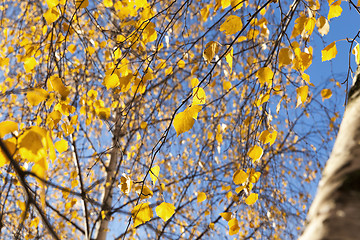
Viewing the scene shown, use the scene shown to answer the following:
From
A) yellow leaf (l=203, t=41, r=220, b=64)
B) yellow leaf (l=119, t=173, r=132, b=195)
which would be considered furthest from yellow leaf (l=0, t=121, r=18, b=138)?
yellow leaf (l=203, t=41, r=220, b=64)

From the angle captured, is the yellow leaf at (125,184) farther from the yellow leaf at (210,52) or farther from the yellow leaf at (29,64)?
the yellow leaf at (29,64)

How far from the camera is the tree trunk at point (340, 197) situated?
335 mm

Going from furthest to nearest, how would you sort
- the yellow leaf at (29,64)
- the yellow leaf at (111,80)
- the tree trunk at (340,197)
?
the yellow leaf at (29,64)
the yellow leaf at (111,80)
the tree trunk at (340,197)

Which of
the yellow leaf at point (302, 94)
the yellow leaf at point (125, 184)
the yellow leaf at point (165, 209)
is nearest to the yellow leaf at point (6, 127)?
the yellow leaf at point (125, 184)

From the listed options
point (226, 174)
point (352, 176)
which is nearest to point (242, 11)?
point (226, 174)

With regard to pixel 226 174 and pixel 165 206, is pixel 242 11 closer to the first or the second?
pixel 226 174

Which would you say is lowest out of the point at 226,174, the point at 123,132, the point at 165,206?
the point at 165,206

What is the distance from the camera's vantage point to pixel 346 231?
33 cm

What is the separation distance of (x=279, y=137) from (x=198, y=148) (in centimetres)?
97

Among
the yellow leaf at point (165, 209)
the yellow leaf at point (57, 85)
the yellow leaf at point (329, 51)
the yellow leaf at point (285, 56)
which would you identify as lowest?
the yellow leaf at point (165, 209)

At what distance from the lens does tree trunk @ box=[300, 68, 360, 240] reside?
0.34 meters

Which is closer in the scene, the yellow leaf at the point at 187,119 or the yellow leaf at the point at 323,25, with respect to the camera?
the yellow leaf at the point at 187,119

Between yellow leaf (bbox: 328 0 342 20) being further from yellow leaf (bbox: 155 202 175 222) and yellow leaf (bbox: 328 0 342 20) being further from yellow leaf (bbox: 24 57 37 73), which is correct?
yellow leaf (bbox: 24 57 37 73)

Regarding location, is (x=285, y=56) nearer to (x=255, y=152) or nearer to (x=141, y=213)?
(x=255, y=152)
